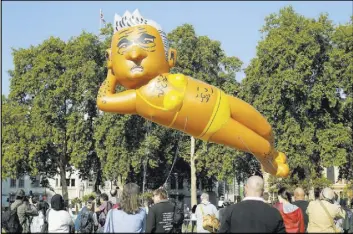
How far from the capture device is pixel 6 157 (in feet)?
122

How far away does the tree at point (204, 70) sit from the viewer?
3488cm

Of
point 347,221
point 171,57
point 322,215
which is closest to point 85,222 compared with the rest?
point 171,57

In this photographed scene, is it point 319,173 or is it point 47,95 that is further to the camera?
point 47,95

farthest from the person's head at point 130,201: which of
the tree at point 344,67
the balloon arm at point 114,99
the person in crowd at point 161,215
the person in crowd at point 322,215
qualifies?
the tree at point 344,67

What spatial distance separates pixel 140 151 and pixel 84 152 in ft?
14.0

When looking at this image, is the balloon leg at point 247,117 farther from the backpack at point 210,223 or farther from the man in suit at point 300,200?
the man in suit at point 300,200

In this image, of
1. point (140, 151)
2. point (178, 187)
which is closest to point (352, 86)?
point (140, 151)

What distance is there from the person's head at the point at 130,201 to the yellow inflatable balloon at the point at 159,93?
4.99m

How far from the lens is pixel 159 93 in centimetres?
1131

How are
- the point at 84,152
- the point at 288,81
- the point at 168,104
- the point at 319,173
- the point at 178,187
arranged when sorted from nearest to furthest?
the point at 168,104, the point at 288,81, the point at 319,173, the point at 84,152, the point at 178,187

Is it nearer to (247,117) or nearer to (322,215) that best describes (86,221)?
(247,117)

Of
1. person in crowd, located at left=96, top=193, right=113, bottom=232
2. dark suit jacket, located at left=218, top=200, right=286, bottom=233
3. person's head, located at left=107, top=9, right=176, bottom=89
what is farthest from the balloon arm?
dark suit jacket, located at left=218, top=200, right=286, bottom=233

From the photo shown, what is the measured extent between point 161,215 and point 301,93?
86.2 feet

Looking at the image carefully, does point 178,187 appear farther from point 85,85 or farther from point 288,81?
point 288,81
